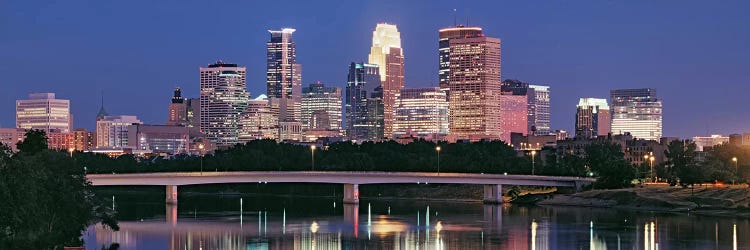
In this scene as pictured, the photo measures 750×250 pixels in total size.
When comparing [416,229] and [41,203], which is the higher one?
[41,203]

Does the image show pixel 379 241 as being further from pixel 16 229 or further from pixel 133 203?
pixel 133 203

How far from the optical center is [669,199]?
154875 millimetres

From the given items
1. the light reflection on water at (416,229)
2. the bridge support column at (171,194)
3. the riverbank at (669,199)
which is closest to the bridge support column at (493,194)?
the riverbank at (669,199)

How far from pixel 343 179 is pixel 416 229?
4745cm

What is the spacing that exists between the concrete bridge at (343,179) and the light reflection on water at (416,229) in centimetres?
379

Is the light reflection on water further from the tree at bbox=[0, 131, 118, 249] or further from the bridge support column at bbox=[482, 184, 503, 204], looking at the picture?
the bridge support column at bbox=[482, 184, 503, 204]

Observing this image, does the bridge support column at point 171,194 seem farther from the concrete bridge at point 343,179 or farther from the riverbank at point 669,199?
the riverbank at point 669,199

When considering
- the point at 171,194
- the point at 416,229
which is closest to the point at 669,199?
the point at 416,229

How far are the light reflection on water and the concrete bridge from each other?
3787mm

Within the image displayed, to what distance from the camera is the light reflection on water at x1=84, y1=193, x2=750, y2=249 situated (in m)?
102

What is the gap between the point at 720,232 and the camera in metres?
116

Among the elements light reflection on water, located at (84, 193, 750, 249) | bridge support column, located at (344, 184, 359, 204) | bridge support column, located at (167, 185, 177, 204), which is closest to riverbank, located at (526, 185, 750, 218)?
light reflection on water, located at (84, 193, 750, 249)

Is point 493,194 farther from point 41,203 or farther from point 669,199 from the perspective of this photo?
point 41,203

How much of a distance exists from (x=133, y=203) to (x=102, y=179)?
3082 centimetres
